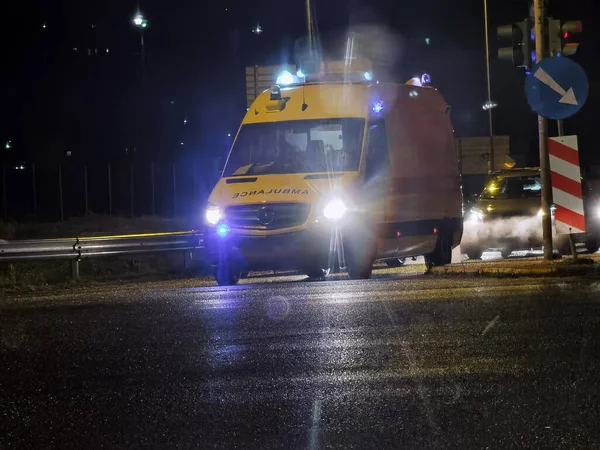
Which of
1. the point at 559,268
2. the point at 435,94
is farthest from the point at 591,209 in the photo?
the point at 559,268

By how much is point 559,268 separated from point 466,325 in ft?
15.0

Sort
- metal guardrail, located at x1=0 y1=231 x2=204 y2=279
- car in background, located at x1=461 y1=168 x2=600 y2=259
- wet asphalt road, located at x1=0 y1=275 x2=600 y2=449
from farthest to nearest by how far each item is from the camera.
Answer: car in background, located at x1=461 y1=168 x2=600 y2=259 < metal guardrail, located at x1=0 y1=231 x2=204 y2=279 < wet asphalt road, located at x1=0 y1=275 x2=600 y2=449

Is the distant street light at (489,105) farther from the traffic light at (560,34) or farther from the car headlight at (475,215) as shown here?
the traffic light at (560,34)

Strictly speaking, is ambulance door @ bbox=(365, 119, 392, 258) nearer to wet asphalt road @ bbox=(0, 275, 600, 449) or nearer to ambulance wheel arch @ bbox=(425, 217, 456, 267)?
ambulance wheel arch @ bbox=(425, 217, 456, 267)

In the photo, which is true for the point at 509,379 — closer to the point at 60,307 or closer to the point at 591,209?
the point at 60,307

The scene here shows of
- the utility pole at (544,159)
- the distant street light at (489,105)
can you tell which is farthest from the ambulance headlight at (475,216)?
the distant street light at (489,105)

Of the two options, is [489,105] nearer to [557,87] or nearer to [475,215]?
[475,215]

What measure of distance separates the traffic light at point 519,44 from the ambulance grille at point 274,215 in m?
3.85

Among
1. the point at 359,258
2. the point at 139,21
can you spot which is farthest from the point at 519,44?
the point at 139,21

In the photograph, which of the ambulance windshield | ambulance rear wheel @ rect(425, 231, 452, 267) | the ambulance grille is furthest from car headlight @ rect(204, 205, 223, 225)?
ambulance rear wheel @ rect(425, 231, 452, 267)

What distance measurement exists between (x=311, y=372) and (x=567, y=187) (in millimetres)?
7787

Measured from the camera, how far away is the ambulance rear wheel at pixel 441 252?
52.6 feet

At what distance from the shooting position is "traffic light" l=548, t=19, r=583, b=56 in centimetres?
1404

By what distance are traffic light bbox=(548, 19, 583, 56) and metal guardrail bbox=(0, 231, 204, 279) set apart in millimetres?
8428
